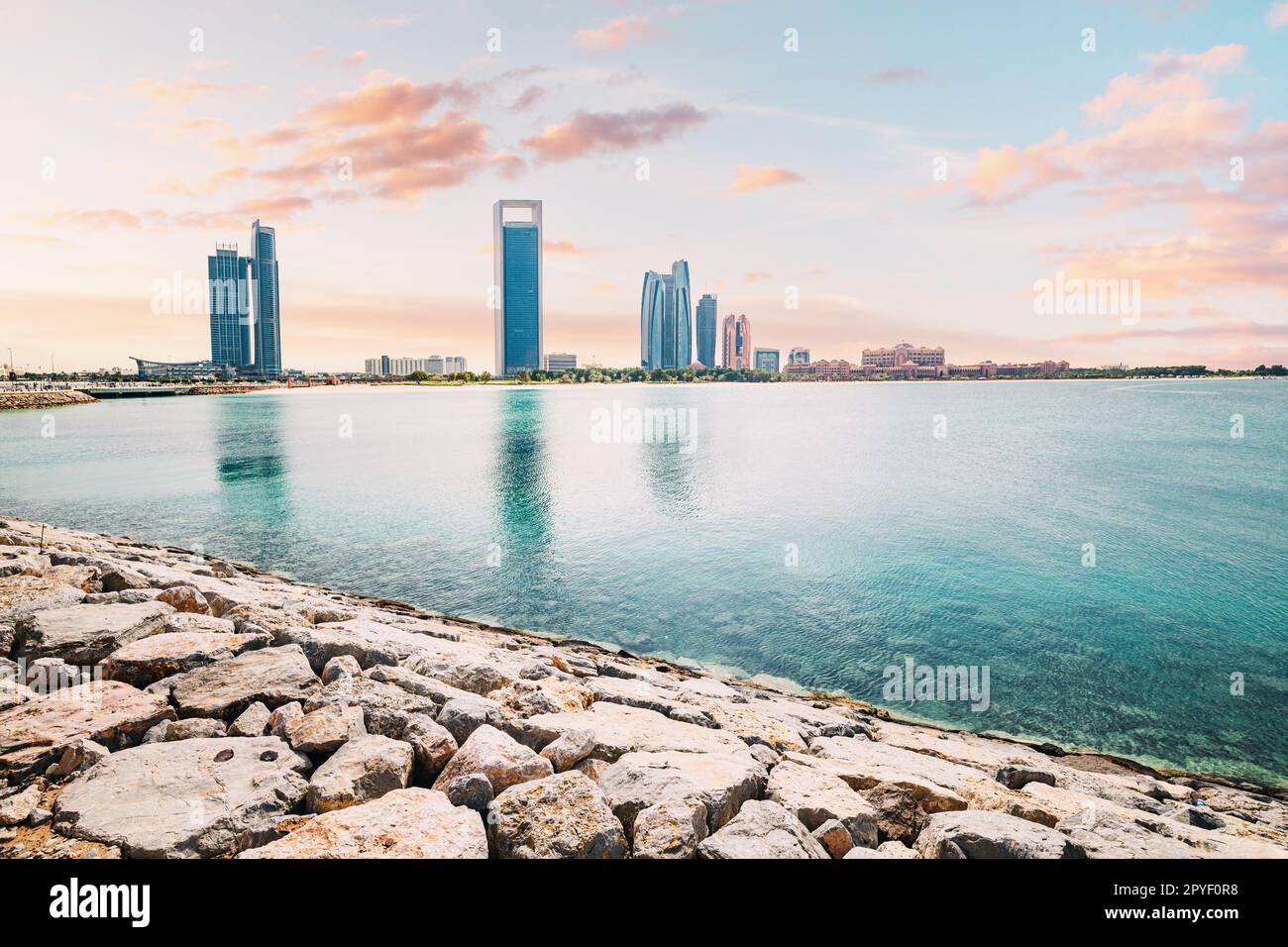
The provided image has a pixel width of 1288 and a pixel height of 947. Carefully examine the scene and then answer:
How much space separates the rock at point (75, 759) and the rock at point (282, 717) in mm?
1493

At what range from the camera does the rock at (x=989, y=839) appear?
5789mm

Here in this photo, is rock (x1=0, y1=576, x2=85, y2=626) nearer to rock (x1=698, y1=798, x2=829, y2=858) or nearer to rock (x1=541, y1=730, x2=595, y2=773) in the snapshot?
rock (x1=541, y1=730, x2=595, y2=773)

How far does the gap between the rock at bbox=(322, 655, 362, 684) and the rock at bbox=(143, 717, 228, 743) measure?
1.72 meters

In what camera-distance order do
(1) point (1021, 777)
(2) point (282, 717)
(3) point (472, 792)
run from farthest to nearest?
(1) point (1021, 777) → (2) point (282, 717) → (3) point (472, 792)

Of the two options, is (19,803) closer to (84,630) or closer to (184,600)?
(84,630)

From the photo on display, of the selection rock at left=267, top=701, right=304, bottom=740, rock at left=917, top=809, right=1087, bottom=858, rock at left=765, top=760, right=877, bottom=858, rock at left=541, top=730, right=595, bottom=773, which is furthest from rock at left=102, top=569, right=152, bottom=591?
rock at left=917, top=809, right=1087, bottom=858

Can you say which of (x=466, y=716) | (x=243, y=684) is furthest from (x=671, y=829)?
(x=243, y=684)

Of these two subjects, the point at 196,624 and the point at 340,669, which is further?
the point at 196,624

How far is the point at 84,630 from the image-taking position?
9742mm

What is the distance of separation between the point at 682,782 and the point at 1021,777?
5.05 meters

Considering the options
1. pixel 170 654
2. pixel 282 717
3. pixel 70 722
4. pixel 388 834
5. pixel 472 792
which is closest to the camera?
pixel 388 834

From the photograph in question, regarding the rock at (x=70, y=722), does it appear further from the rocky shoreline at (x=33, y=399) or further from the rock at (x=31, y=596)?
the rocky shoreline at (x=33, y=399)
